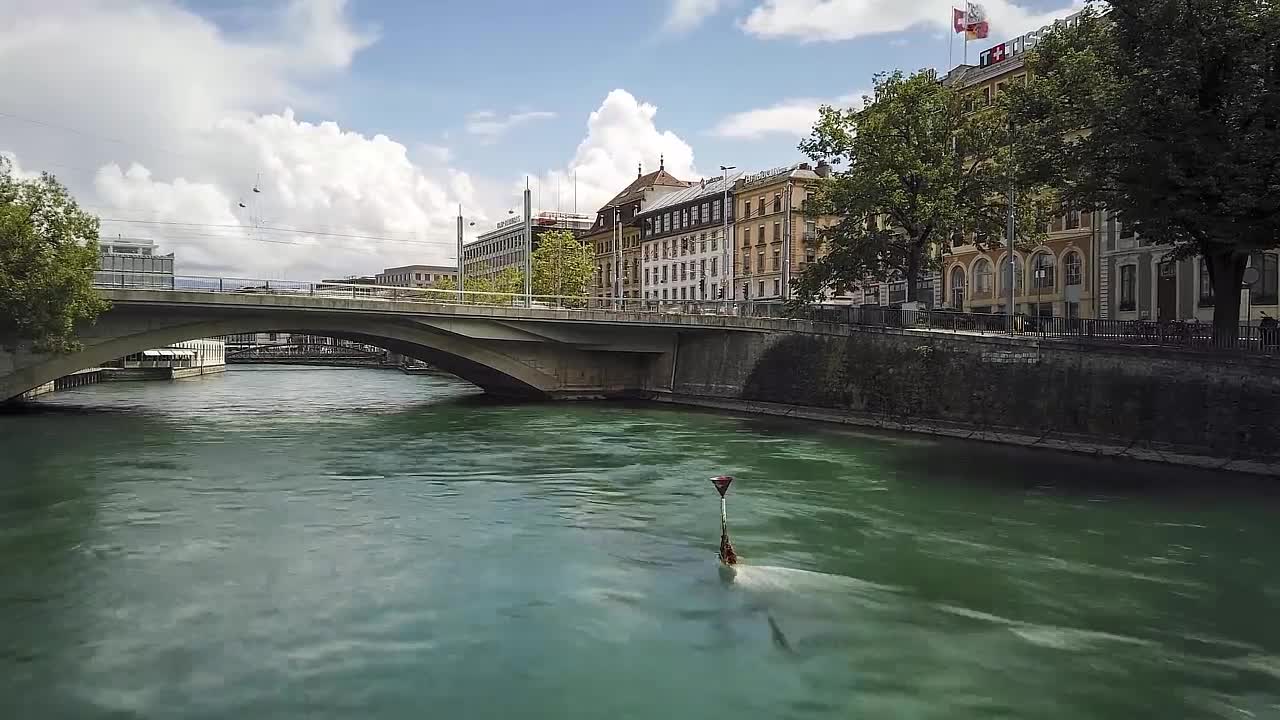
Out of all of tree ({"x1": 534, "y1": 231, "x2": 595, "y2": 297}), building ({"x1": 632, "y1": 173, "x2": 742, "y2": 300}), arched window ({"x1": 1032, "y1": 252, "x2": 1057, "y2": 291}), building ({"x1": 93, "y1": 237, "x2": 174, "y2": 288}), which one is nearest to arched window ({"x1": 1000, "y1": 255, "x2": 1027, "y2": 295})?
arched window ({"x1": 1032, "y1": 252, "x2": 1057, "y2": 291})

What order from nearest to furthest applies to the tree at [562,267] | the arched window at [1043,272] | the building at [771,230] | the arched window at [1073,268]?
the arched window at [1073,268], the arched window at [1043,272], the building at [771,230], the tree at [562,267]

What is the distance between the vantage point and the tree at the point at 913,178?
45250 mm

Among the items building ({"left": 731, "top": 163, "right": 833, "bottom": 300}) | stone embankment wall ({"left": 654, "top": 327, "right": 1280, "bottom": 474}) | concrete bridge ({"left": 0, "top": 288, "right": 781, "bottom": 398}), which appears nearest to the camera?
stone embankment wall ({"left": 654, "top": 327, "right": 1280, "bottom": 474})

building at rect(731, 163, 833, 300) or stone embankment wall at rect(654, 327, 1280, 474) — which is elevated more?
building at rect(731, 163, 833, 300)

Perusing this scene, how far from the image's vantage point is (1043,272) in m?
58.9

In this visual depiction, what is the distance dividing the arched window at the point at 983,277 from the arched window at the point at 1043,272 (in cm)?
310

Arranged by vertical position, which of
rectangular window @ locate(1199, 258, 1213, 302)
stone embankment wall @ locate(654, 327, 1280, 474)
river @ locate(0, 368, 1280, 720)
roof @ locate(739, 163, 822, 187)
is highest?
roof @ locate(739, 163, 822, 187)

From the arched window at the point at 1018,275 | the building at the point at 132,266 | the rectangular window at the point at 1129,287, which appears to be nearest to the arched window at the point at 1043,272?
the arched window at the point at 1018,275

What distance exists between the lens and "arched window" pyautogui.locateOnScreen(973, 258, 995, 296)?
62844mm

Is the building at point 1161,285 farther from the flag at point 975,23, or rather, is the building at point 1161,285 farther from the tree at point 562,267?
the tree at point 562,267

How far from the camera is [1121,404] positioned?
34031 mm

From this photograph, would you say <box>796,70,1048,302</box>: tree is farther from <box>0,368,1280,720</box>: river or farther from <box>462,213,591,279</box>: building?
<box>462,213,591,279</box>: building

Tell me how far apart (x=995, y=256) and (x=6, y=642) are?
194ft

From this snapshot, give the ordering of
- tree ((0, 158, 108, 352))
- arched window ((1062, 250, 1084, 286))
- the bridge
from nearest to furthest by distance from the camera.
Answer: tree ((0, 158, 108, 352))
arched window ((1062, 250, 1084, 286))
the bridge
